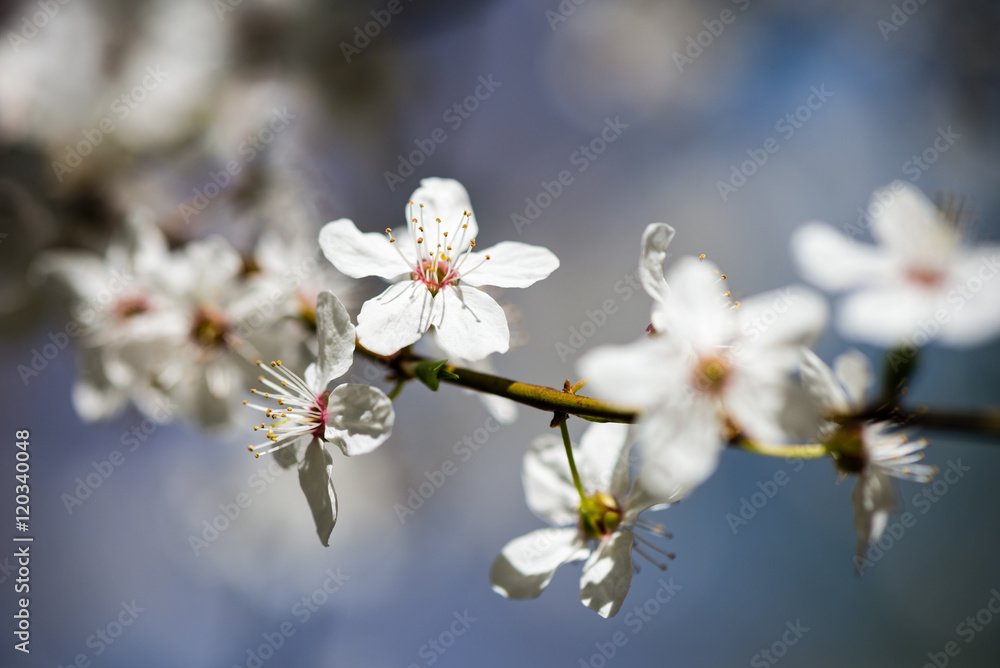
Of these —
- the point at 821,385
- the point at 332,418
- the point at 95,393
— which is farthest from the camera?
the point at 95,393

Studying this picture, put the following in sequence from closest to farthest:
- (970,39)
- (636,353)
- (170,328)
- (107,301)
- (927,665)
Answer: (636,353) → (170,328) → (107,301) → (970,39) → (927,665)

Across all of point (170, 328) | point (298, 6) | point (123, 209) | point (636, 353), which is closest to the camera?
point (636, 353)

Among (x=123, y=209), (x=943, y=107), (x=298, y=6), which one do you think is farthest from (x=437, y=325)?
(x=943, y=107)

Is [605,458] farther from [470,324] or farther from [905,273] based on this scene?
[905,273]

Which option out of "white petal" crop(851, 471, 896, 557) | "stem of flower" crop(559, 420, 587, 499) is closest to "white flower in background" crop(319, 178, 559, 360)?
"stem of flower" crop(559, 420, 587, 499)

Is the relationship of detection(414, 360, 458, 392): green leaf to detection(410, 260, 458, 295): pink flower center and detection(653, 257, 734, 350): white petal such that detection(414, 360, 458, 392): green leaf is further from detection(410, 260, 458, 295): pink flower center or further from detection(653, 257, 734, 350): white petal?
detection(653, 257, 734, 350): white petal

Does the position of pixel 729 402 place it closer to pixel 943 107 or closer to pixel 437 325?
pixel 437 325

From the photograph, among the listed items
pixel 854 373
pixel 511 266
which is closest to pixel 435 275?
pixel 511 266
